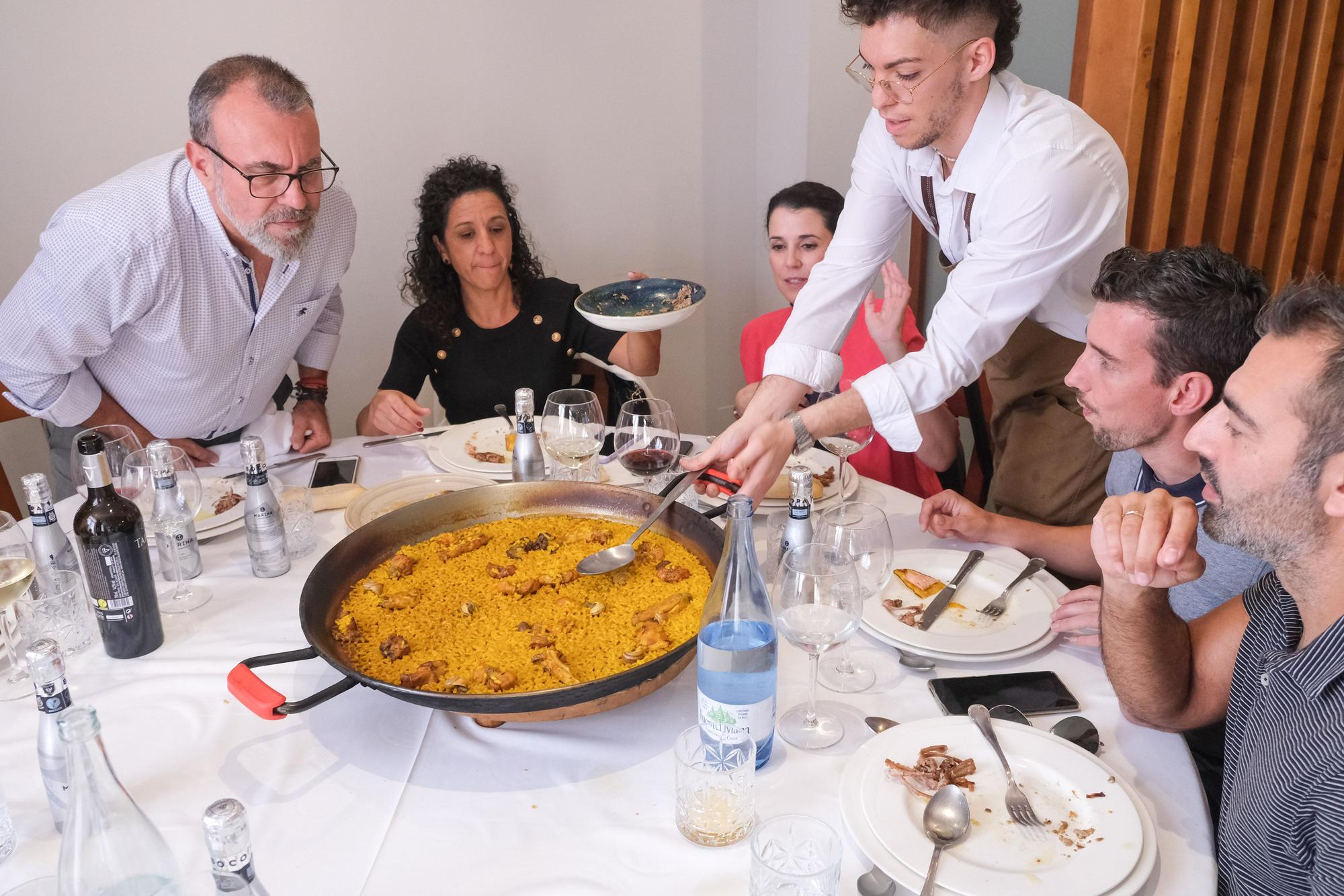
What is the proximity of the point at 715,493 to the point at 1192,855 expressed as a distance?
37.8 inches

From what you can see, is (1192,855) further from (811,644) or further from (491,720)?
(491,720)

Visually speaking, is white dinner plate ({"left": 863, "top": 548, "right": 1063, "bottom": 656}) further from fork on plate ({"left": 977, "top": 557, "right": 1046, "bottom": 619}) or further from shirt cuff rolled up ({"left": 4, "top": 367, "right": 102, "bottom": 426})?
shirt cuff rolled up ({"left": 4, "top": 367, "right": 102, "bottom": 426})

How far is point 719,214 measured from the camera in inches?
162

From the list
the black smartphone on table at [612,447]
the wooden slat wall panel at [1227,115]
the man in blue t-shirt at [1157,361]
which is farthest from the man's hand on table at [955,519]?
the wooden slat wall panel at [1227,115]

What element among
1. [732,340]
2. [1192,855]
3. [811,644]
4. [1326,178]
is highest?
[1326,178]

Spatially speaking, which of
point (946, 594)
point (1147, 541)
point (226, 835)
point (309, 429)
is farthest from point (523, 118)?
point (226, 835)

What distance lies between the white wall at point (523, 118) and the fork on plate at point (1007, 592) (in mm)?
2415

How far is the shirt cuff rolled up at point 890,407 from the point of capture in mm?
1818

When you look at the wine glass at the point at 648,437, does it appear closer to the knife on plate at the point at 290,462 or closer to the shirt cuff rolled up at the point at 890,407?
the shirt cuff rolled up at the point at 890,407

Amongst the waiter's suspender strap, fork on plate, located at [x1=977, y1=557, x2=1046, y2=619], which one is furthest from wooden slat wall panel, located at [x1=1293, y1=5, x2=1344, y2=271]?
fork on plate, located at [x1=977, y1=557, x2=1046, y2=619]

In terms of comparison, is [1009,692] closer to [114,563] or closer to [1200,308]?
[1200,308]

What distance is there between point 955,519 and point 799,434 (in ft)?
1.05

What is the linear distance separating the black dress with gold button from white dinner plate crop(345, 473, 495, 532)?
1.02 meters

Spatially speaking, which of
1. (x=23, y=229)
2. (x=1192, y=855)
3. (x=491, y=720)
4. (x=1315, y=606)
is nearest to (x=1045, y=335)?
(x=1315, y=606)
